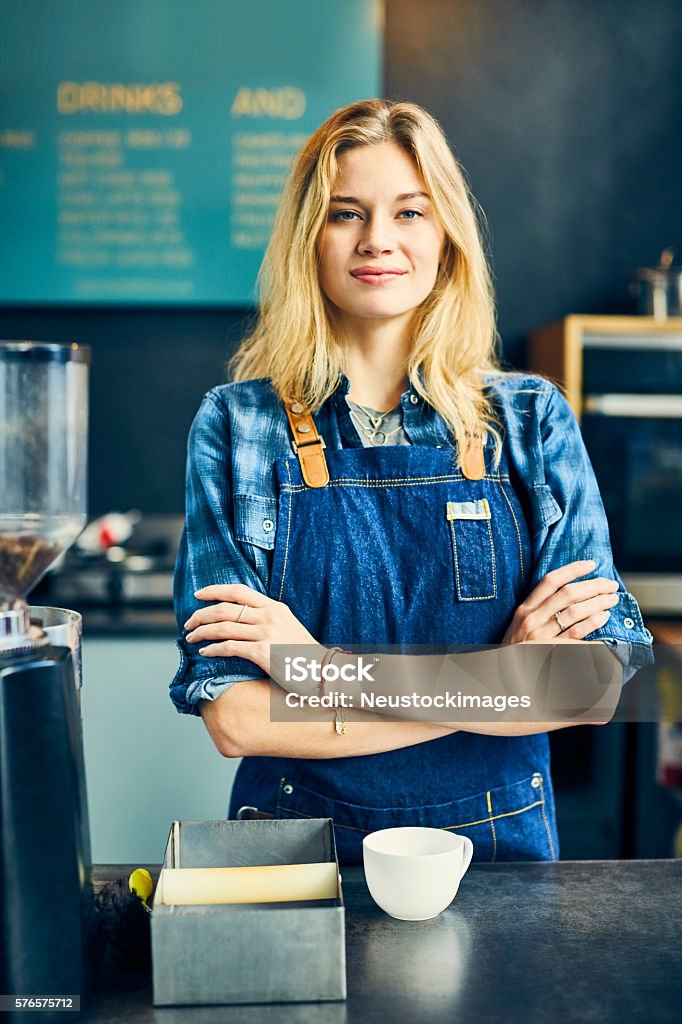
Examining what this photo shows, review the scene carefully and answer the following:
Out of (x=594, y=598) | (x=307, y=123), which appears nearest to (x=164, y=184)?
(x=307, y=123)

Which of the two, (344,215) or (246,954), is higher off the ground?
(344,215)

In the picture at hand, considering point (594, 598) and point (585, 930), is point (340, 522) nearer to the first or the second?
point (594, 598)

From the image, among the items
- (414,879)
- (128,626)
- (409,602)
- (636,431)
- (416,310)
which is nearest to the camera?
(414,879)

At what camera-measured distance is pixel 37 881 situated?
766 mm

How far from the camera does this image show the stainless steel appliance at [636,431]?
2.53 m

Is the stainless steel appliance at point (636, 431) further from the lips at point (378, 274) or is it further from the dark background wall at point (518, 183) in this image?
the lips at point (378, 274)

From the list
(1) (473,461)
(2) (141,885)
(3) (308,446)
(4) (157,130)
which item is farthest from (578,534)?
(4) (157,130)

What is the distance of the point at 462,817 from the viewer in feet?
4.26

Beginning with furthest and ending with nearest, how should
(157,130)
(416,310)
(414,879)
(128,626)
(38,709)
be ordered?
1. (157,130)
2. (128,626)
3. (416,310)
4. (414,879)
5. (38,709)

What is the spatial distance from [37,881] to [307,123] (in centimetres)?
252

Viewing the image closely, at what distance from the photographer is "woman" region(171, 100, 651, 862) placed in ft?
4.24

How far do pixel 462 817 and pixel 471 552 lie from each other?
1.11 ft

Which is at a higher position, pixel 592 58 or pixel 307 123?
pixel 592 58

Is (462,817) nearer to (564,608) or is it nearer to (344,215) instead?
(564,608)
